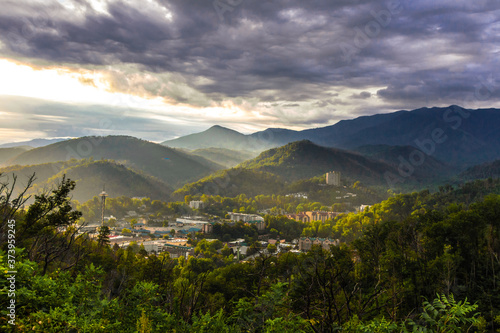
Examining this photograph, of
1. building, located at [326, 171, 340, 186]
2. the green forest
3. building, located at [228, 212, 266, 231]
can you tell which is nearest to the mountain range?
building, located at [326, 171, 340, 186]

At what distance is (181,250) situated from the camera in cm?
3528

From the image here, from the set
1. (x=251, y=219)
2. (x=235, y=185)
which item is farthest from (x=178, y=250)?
(x=235, y=185)

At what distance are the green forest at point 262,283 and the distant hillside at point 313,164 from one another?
93879 mm

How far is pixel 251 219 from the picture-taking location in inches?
2397

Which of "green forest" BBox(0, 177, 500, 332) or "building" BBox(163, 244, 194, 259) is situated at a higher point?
"green forest" BBox(0, 177, 500, 332)

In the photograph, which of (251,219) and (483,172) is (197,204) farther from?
(483,172)

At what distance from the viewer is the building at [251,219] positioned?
53.4m

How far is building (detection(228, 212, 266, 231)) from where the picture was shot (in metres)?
53.4

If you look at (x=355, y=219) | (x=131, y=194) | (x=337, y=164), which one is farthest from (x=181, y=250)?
(x=337, y=164)

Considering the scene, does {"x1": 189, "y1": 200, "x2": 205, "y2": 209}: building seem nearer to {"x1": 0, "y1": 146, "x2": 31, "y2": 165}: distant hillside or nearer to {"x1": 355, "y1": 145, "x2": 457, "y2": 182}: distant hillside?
{"x1": 355, "y1": 145, "x2": 457, "y2": 182}: distant hillside

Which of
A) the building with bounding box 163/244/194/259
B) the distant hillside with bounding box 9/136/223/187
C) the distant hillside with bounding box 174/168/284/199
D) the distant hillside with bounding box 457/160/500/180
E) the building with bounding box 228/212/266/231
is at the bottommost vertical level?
the building with bounding box 228/212/266/231

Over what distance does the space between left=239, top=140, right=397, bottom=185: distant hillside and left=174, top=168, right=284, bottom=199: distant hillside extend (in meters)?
21.6

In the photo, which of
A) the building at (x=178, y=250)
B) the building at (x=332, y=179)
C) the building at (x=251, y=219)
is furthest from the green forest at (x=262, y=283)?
the building at (x=332, y=179)

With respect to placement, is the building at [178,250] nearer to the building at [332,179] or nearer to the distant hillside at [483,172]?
the building at [332,179]
